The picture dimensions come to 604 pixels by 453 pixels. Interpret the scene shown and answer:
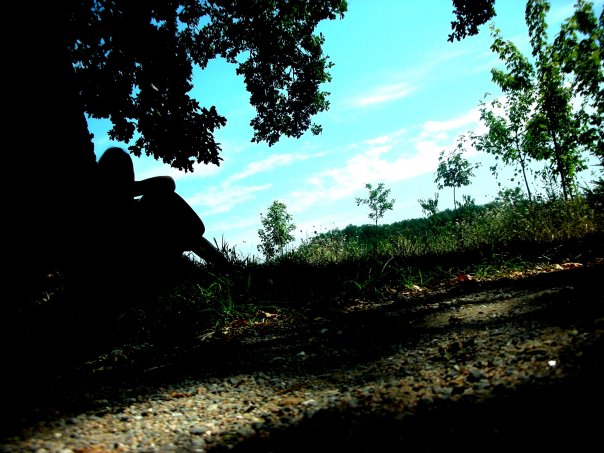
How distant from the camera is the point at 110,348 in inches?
110

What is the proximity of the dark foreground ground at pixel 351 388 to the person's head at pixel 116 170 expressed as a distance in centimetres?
222

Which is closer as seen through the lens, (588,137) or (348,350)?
(348,350)

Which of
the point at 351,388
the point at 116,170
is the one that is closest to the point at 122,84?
the point at 116,170

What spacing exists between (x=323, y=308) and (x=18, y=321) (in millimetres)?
2732

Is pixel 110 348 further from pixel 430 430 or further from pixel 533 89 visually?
pixel 533 89

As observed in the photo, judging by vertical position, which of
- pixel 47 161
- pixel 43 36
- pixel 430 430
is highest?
pixel 43 36

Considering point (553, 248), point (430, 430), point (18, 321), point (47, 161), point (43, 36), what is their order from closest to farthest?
point (430, 430), point (18, 321), point (47, 161), point (43, 36), point (553, 248)

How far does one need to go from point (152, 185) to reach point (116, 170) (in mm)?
464

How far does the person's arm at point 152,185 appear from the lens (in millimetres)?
4464

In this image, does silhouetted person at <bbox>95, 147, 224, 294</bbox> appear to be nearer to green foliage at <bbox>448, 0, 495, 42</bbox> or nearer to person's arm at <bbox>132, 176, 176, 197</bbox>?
person's arm at <bbox>132, 176, 176, 197</bbox>

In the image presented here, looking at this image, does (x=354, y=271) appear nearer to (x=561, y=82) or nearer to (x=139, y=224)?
(x=139, y=224)

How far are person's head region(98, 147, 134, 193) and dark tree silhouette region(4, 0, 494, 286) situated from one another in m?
0.22

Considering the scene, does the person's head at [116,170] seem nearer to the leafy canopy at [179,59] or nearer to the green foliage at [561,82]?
the leafy canopy at [179,59]

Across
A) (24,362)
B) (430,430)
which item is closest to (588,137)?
(430,430)
